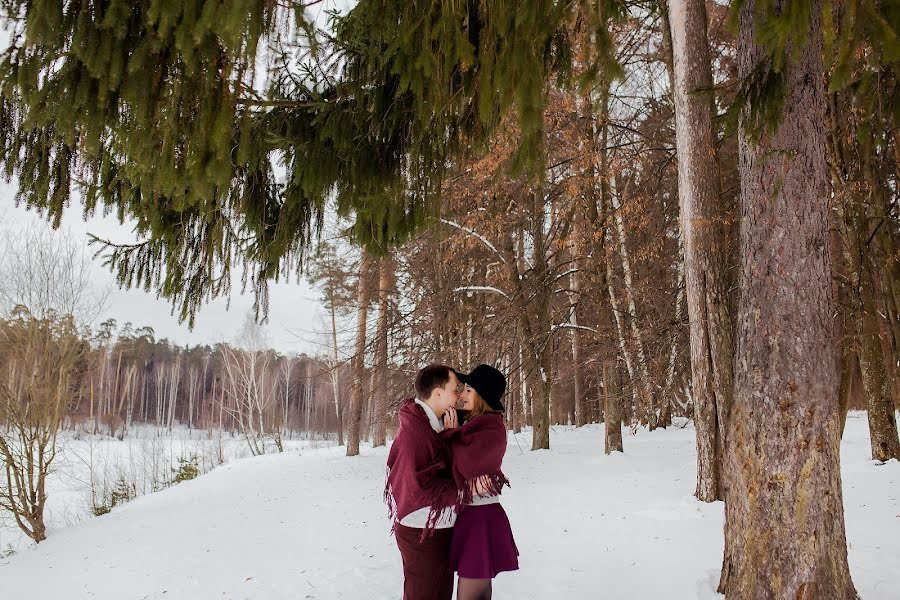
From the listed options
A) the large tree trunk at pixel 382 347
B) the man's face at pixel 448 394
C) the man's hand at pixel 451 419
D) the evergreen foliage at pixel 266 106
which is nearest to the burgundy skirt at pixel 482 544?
the man's hand at pixel 451 419

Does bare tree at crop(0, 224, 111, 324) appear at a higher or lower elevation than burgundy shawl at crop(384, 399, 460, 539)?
higher

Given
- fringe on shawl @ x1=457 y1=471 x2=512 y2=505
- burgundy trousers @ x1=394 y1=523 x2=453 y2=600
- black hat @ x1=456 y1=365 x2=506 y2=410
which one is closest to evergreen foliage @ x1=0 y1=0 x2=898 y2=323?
black hat @ x1=456 y1=365 x2=506 y2=410

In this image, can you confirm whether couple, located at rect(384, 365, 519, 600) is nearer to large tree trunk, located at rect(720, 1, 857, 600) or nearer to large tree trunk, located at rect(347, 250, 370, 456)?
large tree trunk, located at rect(720, 1, 857, 600)

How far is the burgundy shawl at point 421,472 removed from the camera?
8.87ft

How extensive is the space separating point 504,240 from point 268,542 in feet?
24.2

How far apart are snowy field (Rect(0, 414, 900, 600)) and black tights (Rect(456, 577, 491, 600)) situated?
1.70 meters

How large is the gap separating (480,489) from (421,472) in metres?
0.33

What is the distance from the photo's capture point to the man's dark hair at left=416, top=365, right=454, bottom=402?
2861 millimetres

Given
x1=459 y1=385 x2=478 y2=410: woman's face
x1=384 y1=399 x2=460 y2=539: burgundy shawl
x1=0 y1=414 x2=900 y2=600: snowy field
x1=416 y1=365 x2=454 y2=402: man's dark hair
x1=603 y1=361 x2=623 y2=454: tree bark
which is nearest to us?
x1=384 y1=399 x2=460 y2=539: burgundy shawl

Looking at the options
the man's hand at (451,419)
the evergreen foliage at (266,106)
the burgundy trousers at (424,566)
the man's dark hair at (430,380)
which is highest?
the evergreen foliage at (266,106)

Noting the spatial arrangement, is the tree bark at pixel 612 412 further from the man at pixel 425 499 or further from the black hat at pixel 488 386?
the man at pixel 425 499

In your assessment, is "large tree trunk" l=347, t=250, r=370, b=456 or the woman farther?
"large tree trunk" l=347, t=250, r=370, b=456

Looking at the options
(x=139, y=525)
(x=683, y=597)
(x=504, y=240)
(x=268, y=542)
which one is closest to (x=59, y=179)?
(x=683, y=597)

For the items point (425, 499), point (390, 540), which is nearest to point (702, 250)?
point (425, 499)
